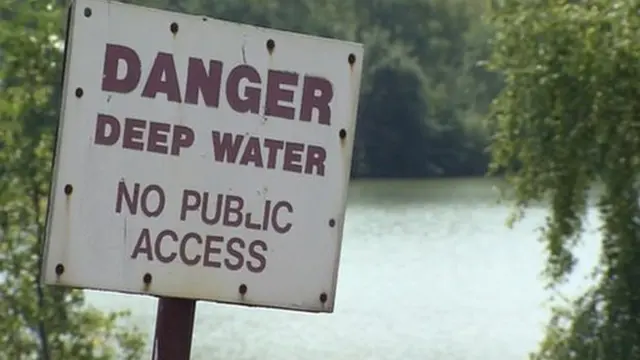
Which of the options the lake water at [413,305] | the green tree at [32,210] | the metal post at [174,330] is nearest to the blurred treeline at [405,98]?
the lake water at [413,305]

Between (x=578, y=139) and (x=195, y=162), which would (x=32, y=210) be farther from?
Answer: (x=195, y=162)

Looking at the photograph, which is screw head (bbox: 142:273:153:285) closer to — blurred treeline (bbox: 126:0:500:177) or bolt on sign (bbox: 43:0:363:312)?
bolt on sign (bbox: 43:0:363:312)

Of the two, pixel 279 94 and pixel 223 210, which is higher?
pixel 279 94

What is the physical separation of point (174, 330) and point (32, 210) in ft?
17.8

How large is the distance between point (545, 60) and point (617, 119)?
21.3 inches

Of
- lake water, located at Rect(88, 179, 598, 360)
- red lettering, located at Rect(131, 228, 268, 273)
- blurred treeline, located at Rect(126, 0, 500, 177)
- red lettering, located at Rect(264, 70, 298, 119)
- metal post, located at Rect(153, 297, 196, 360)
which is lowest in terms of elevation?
lake water, located at Rect(88, 179, 598, 360)

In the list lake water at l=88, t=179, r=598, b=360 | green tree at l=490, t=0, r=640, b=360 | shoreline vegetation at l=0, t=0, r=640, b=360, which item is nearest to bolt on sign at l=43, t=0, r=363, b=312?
shoreline vegetation at l=0, t=0, r=640, b=360

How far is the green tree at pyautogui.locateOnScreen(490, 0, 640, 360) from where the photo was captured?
24.9 feet

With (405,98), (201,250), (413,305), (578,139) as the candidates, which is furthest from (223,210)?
(405,98)

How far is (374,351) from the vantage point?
15.8 metres

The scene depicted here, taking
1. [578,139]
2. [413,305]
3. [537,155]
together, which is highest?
[578,139]

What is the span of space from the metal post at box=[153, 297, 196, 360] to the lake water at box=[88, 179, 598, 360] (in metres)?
7.10

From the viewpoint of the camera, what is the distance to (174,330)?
5.94 ft

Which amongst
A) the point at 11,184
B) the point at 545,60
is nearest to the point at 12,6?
the point at 11,184
